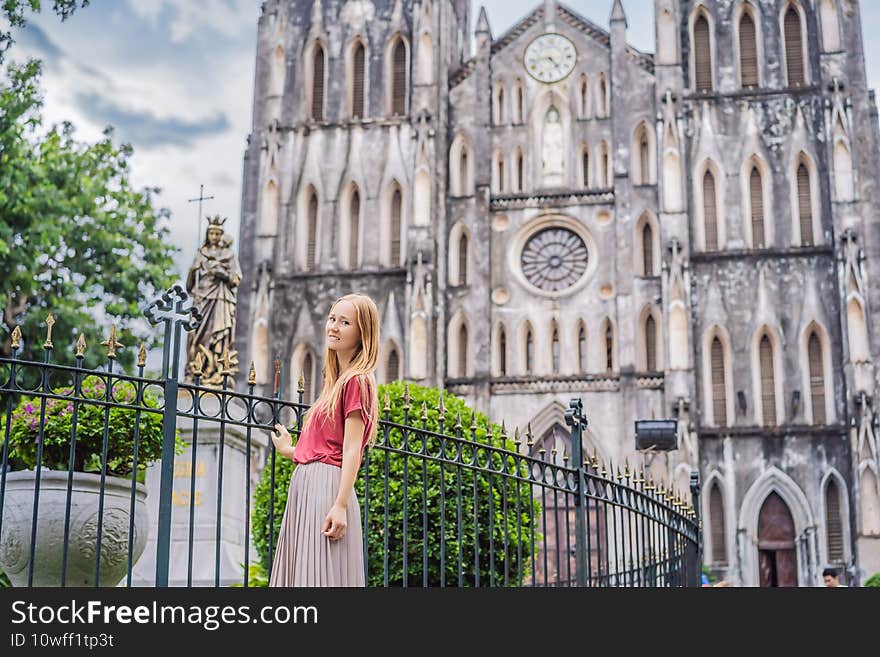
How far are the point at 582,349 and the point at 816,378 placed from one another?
5.29 metres

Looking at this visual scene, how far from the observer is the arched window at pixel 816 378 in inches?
1074

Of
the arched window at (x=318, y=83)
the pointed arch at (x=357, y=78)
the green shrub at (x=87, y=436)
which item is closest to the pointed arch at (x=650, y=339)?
the pointed arch at (x=357, y=78)

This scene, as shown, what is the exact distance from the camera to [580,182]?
29.9 meters

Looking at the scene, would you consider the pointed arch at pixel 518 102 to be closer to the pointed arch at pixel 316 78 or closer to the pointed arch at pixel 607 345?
the pointed arch at pixel 316 78

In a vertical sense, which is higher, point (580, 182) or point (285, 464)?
point (580, 182)

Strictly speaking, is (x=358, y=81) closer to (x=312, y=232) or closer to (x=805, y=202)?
(x=312, y=232)

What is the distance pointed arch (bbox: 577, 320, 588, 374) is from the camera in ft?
93.6

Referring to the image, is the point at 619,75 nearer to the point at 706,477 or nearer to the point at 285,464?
the point at 706,477

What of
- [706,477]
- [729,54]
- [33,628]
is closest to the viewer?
[33,628]

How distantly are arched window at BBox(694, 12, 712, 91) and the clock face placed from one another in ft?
9.81

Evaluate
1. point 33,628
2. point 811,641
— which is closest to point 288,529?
point 33,628

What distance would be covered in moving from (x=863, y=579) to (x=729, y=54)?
12.8 m

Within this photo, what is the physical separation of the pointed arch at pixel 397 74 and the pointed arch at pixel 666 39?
249 inches

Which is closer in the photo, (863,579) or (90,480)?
(90,480)
